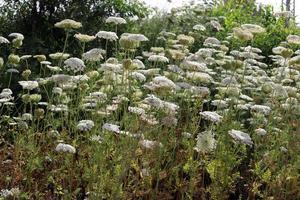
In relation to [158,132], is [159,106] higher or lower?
higher

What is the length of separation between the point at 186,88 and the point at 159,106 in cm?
61

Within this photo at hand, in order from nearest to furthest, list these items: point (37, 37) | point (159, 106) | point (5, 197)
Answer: point (5, 197), point (159, 106), point (37, 37)

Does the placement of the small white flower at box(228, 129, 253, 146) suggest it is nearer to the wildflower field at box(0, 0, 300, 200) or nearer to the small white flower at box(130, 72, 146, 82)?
the wildflower field at box(0, 0, 300, 200)

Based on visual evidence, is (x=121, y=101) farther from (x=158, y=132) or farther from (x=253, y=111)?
(x=253, y=111)

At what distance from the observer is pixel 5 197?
134 inches

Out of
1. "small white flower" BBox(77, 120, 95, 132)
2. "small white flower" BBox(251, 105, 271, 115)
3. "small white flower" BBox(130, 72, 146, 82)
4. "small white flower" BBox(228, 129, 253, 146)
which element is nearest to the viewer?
"small white flower" BBox(228, 129, 253, 146)

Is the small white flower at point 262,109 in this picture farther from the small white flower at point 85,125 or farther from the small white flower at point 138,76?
the small white flower at point 85,125

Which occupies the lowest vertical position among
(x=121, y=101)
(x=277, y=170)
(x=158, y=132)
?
(x=277, y=170)

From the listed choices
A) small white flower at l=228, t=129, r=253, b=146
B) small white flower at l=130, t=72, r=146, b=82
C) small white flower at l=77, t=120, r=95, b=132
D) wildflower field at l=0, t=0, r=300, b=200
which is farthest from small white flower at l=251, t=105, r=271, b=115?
small white flower at l=77, t=120, r=95, b=132

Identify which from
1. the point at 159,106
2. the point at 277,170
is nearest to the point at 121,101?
the point at 159,106

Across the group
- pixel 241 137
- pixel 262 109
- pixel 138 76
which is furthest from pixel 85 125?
pixel 262 109

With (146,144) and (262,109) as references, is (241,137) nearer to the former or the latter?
(146,144)

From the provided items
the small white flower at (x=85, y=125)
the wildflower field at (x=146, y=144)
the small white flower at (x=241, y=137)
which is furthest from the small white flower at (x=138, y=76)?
the small white flower at (x=241, y=137)

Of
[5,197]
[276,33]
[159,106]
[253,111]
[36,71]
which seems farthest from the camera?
[276,33]
